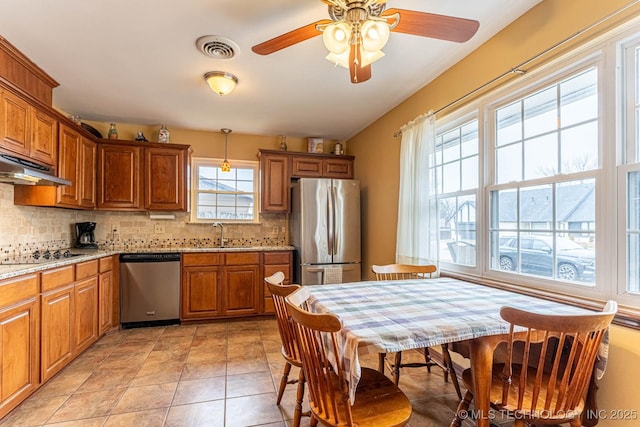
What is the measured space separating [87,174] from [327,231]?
109 inches

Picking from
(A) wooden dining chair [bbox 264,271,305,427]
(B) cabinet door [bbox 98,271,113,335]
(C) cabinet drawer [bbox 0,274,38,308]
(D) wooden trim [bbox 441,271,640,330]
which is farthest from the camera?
(B) cabinet door [bbox 98,271,113,335]

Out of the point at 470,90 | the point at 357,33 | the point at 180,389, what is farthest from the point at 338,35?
the point at 180,389

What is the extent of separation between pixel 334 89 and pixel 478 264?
6.66 feet

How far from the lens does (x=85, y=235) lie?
3.64 meters

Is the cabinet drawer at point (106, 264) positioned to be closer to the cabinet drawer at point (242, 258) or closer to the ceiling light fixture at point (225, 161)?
the cabinet drawer at point (242, 258)

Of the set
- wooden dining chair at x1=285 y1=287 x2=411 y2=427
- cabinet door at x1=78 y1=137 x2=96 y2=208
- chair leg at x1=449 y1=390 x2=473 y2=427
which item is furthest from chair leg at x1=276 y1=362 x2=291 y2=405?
cabinet door at x1=78 y1=137 x2=96 y2=208

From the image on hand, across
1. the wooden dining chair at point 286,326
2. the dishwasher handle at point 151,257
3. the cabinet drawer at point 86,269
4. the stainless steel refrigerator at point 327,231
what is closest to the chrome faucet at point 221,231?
the dishwasher handle at point 151,257

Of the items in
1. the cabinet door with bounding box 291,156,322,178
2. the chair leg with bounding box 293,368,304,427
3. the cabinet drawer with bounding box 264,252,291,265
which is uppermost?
the cabinet door with bounding box 291,156,322,178

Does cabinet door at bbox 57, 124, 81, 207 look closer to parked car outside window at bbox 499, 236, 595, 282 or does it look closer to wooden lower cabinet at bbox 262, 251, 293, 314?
wooden lower cabinet at bbox 262, 251, 293, 314

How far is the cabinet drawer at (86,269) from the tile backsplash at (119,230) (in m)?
0.54

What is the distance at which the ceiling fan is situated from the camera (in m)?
1.47

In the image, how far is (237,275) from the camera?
152 inches

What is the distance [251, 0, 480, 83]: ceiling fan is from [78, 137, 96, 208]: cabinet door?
9.18ft

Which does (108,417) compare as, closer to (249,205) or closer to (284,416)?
(284,416)
